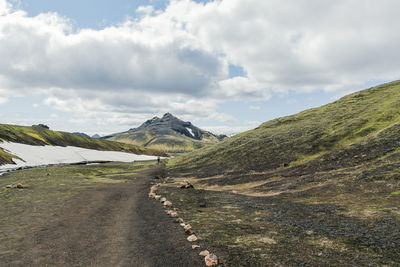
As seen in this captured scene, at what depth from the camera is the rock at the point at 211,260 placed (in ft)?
37.7

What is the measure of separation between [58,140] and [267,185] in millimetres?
180318

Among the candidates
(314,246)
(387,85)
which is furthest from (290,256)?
(387,85)

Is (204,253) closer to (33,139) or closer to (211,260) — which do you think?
(211,260)

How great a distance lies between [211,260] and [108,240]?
27.3 feet

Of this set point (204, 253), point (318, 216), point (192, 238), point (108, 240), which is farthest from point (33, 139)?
point (318, 216)

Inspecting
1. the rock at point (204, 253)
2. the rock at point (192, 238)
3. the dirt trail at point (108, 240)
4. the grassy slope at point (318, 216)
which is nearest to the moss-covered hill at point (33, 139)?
the dirt trail at point (108, 240)

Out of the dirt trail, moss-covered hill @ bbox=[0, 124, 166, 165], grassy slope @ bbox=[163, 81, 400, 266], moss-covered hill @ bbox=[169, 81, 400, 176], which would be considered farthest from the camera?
moss-covered hill @ bbox=[0, 124, 166, 165]

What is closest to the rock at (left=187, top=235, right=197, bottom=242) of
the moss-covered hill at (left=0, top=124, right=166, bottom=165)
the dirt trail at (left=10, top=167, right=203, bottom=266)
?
the dirt trail at (left=10, top=167, right=203, bottom=266)

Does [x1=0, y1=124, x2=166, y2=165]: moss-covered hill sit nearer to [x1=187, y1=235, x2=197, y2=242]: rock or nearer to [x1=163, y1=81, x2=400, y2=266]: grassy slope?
[x1=163, y1=81, x2=400, y2=266]: grassy slope

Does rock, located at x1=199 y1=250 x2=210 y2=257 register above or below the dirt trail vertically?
above

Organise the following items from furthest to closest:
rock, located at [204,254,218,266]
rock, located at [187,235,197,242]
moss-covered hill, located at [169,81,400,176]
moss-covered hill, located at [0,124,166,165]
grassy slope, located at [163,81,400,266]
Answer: moss-covered hill, located at [0,124,166,165] → moss-covered hill, located at [169,81,400,176] → rock, located at [187,235,197,242] → grassy slope, located at [163,81,400,266] → rock, located at [204,254,218,266]

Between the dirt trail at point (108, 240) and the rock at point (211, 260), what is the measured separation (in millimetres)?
545

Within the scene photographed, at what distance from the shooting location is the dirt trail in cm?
1250

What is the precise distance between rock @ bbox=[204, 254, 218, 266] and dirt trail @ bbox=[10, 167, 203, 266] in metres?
0.55
